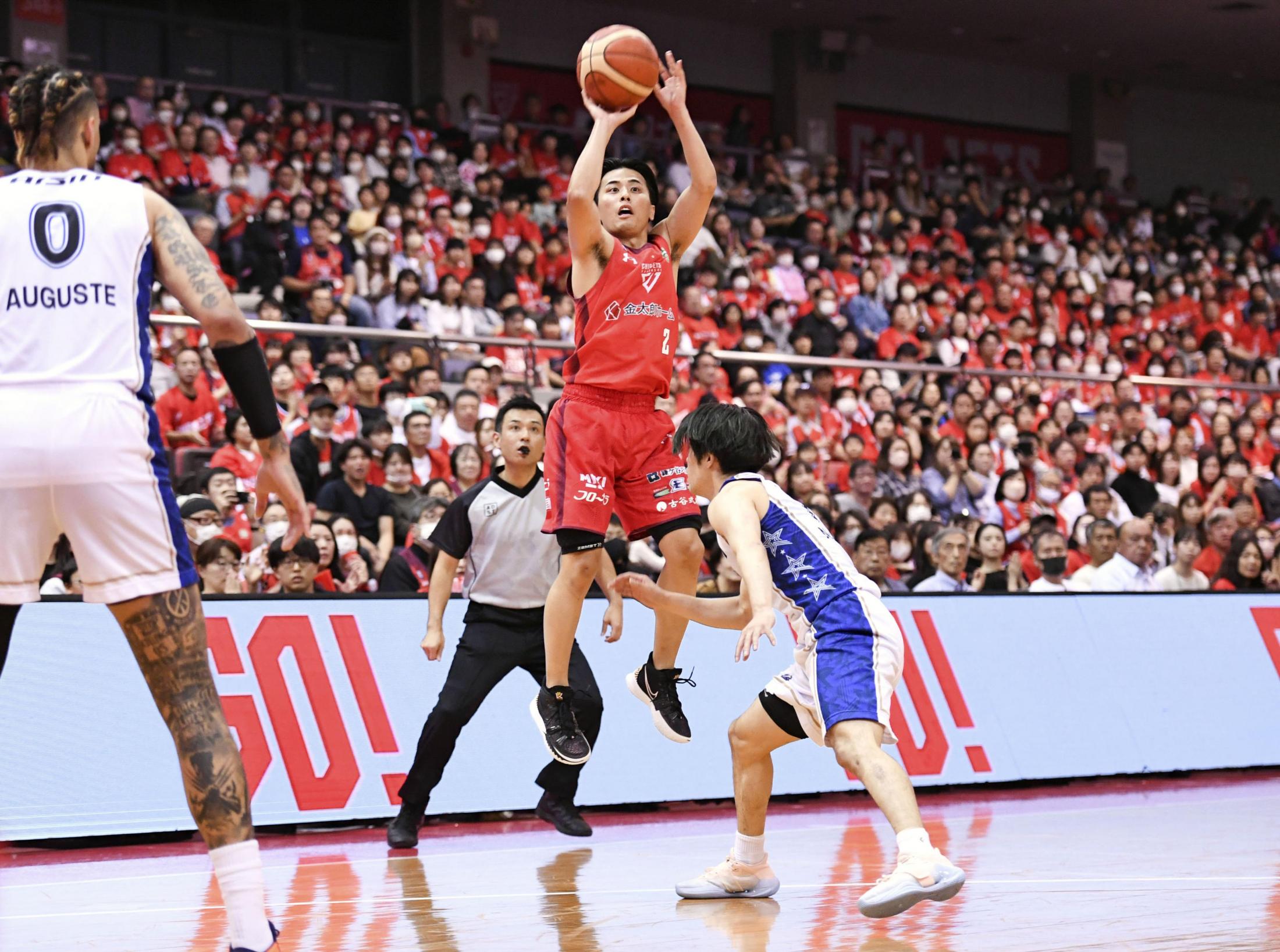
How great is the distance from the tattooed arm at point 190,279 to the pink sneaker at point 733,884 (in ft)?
9.74

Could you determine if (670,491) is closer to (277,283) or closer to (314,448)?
(314,448)

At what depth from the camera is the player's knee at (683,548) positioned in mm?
6281

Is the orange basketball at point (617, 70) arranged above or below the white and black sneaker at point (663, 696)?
above

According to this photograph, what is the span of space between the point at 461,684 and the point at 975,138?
2295 cm

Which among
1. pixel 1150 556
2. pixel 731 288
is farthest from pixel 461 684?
pixel 731 288

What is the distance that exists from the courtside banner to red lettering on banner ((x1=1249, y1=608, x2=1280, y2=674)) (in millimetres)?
13

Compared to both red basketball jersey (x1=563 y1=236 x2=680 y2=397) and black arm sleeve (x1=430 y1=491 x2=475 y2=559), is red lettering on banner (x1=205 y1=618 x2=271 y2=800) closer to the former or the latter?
black arm sleeve (x1=430 y1=491 x2=475 y2=559)

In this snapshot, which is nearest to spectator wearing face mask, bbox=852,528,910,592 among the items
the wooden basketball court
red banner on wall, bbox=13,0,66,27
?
the wooden basketball court

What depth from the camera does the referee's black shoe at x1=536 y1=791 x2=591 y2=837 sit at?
7.81m

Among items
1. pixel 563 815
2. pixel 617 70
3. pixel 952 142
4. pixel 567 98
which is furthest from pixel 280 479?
pixel 952 142

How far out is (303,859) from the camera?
7.18m

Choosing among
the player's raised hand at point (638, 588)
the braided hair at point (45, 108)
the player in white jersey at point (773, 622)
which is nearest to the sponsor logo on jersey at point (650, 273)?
the player in white jersey at point (773, 622)

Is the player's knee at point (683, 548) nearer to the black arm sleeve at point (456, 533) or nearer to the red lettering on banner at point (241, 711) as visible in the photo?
the black arm sleeve at point (456, 533)

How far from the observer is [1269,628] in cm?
1097
